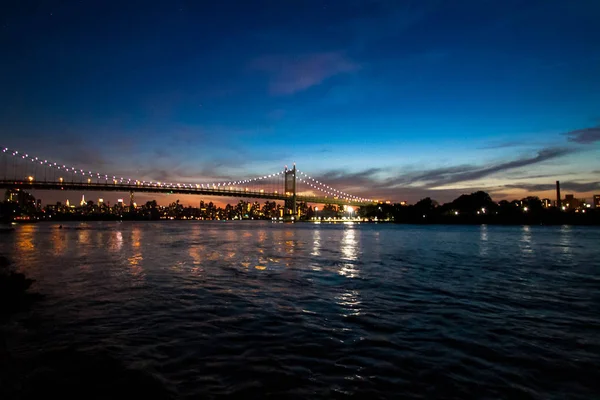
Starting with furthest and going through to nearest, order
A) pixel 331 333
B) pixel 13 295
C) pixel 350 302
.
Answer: pixel 350 302 → pixel 13 295 → pixel 331 333

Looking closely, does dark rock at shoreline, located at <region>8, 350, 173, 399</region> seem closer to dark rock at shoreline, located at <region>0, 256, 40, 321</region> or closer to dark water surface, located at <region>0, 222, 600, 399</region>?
dark water surface, located at <region>0, 222, 600, 399</region>

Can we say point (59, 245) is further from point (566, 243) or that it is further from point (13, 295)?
point (566, 243)

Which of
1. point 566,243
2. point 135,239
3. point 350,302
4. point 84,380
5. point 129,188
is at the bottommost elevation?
point 566,243

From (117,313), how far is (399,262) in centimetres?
1395

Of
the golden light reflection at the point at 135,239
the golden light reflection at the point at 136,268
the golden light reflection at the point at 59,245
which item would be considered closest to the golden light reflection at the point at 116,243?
the golden light reflection at the point at 135,239

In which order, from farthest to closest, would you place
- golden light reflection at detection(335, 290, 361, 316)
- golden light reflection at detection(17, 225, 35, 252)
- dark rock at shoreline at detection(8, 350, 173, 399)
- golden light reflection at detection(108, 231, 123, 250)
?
golden light reflection at detection(108, 231, 123, 250), golden light reflection at detection(17, 225, 35, 252), golden light reflection at detection(335, 290, 361, 316), dark rock at shoreline at detection(8, 350, 173, 399)

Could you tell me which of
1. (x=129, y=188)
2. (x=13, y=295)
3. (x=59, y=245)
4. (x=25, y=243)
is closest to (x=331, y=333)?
(x=13, y=295)

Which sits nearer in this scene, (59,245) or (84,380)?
(84,380)

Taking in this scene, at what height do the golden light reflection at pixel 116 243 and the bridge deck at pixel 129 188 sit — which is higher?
the bridge deck at pixel 129 188

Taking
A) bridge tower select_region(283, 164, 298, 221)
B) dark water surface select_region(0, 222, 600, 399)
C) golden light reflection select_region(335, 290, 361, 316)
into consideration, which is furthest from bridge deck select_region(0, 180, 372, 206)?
golden light reflection select_region(335, 290, 361, 316)

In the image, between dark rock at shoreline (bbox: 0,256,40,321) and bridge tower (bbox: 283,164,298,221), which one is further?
bridge tower (bbox: 283,164,298,221)

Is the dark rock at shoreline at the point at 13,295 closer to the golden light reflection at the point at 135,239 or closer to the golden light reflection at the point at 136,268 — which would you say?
the golden light reflection at the point at 136,268

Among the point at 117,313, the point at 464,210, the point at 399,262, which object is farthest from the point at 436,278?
the point at 464,210

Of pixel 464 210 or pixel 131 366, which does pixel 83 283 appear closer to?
pixel 131 366
